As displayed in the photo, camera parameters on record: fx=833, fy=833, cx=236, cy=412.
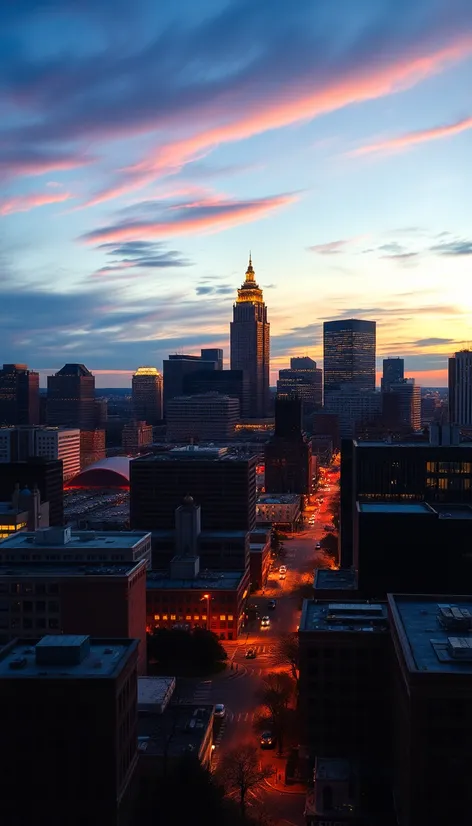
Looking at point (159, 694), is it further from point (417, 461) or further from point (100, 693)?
point (417, 461)

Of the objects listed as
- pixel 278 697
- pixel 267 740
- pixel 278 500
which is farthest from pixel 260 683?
pixel 278 500

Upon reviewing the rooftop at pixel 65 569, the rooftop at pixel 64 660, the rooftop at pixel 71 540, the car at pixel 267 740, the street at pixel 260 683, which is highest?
the rooftop at pixel 71 540

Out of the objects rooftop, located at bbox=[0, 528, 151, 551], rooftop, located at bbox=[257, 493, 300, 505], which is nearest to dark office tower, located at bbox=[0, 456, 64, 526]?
rooftop, located at bbox=[257, 493, 300, 505]

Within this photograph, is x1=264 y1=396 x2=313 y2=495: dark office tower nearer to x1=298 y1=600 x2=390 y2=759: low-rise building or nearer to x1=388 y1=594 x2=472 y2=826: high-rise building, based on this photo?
x1=298 y1=600 x2=390 y2=759: low-rise building

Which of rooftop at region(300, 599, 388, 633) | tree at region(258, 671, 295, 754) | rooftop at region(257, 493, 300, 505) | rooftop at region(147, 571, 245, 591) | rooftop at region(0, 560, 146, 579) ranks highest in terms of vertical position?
rooftop at region(0, 560, 146, 579)

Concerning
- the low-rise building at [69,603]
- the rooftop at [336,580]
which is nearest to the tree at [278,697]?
the rooftop at [336,580]

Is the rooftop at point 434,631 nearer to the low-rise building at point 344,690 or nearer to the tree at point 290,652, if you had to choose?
the low-rise building at point 344,690

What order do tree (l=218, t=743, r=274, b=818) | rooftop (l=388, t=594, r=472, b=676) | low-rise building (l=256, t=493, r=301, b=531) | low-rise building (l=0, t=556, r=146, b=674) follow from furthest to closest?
low-rise building (l=256, t=493, r=301, b=531)
low-rise building (l=0, t=556, r=146, b=674)
tree (l=218, t=743, r=274, b=818)
rooftop (l=388, t=594, r=472, b=676)
